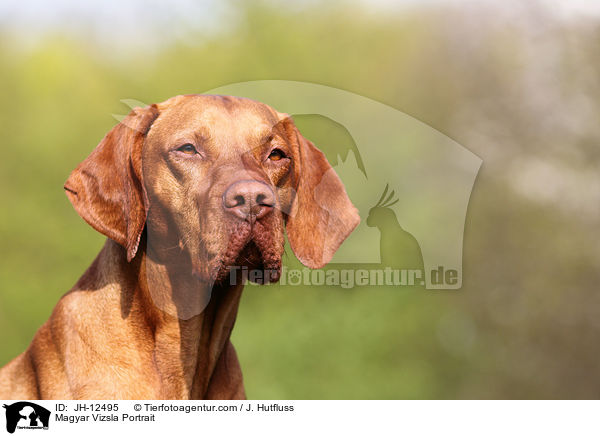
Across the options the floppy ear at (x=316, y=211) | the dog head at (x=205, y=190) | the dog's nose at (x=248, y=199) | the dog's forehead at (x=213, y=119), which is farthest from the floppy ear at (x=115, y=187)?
the floppy ear at (x=316, y=211)

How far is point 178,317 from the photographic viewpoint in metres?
3.09

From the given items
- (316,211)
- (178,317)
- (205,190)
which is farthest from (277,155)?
(178,317)

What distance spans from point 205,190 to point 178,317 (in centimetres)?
69

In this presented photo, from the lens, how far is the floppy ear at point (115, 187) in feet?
9.70

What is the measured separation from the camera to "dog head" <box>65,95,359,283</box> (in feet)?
9.18

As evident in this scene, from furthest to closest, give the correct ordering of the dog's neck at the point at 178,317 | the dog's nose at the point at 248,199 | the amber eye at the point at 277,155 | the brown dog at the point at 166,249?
the amber eye at the point at 277,155 → the dog's neck at the point at 178,317 → the brown dog at the point at 166,249 → the dog's nose at the point at 248,199

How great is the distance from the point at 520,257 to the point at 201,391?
5295 mm

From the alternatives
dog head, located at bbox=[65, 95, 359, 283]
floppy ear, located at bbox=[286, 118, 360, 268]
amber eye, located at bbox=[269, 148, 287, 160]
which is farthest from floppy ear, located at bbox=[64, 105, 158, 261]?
floppy ear, located at bbox=[286, 118, 360, 268]

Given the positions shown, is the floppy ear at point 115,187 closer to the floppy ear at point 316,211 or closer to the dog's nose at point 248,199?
the dog's nose at point 248,199

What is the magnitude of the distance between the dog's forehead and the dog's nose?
38 cm

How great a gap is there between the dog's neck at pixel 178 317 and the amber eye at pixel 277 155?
69cm

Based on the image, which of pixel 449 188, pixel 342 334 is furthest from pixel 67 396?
pixel 342 334

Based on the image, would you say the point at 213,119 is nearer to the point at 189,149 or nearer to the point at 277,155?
the point at 189,149

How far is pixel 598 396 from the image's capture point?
763cm
